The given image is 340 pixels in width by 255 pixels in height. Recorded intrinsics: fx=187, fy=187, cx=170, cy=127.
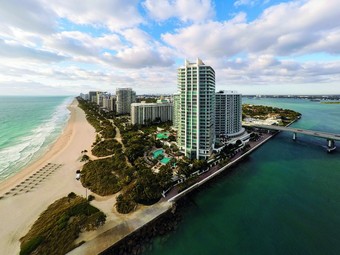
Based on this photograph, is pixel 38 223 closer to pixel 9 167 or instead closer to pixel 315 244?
pixel 9 167

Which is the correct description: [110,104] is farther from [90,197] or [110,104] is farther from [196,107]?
[90,197]

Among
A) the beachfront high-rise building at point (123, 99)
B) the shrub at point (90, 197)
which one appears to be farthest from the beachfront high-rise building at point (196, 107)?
the beachfront high-rise building at point (123, 99)

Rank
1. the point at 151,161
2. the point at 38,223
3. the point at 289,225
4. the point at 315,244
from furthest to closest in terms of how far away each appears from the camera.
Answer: the point at 151,161 < the point at 289,225 < the point at 38,223 < the point at 315,244

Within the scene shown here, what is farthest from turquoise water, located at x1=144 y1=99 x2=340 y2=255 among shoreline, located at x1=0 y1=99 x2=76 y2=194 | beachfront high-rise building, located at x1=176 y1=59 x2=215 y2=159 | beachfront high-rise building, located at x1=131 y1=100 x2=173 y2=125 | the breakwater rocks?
beachfront high-rise building, located at x1=131 y1=100 x2=173 y2=125

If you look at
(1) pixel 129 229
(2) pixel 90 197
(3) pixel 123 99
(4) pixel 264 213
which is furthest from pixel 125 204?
(3) pixel 123 99

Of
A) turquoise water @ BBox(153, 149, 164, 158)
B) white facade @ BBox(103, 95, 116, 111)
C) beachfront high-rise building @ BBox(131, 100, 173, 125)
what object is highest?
white facade @ BBox(103, 95, 116, 111)

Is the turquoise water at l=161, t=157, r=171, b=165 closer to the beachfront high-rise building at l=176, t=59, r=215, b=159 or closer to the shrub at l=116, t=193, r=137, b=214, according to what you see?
the beachfront high-rise building at l=176, t=59, r=215, b=159

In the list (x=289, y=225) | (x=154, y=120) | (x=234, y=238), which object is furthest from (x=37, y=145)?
(x=289, y=225)
